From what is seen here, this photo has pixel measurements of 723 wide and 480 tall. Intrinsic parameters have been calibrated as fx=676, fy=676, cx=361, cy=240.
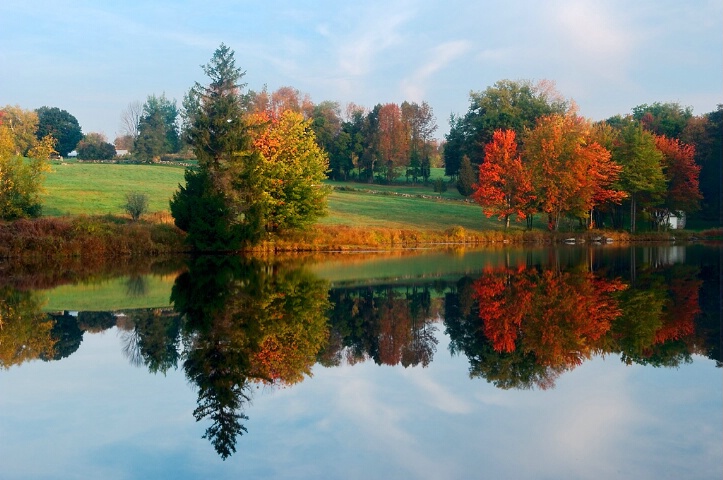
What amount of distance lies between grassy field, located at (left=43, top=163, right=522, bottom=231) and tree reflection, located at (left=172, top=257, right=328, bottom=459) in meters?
31.0

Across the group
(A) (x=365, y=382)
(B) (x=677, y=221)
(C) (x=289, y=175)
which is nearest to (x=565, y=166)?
(B) (x=677, y=221)

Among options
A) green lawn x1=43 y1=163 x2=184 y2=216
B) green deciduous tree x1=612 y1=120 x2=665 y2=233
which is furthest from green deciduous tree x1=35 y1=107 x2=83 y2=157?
green deciduous tree x1=612 y1=120 x2=665 y2=233

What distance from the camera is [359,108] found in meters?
117

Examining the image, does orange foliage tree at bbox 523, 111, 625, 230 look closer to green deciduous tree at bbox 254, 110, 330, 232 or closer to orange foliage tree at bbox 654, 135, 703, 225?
orange foliage tree at bbox 654, 135, 703, 225

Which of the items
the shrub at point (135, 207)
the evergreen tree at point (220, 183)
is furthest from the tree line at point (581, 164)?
the shrub at point (135, 207)

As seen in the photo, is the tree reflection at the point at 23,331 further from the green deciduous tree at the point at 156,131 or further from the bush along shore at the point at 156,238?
the green deciduous tree at the point at 156,131

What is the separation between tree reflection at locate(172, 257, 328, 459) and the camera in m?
9.71

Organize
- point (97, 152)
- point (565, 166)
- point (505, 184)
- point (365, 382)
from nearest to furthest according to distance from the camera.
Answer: point (365, 382)
point (565, 166)
point (505, 184)
point (97, 152)

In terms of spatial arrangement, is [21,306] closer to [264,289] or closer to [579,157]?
[264,289]

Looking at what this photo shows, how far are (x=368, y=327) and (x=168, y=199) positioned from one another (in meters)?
45.5

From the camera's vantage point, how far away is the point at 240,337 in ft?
46.4

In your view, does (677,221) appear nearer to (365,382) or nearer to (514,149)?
(514,149)

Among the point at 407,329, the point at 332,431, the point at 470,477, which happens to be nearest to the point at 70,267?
the point at 407,329

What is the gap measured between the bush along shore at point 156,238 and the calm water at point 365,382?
16.8 m
